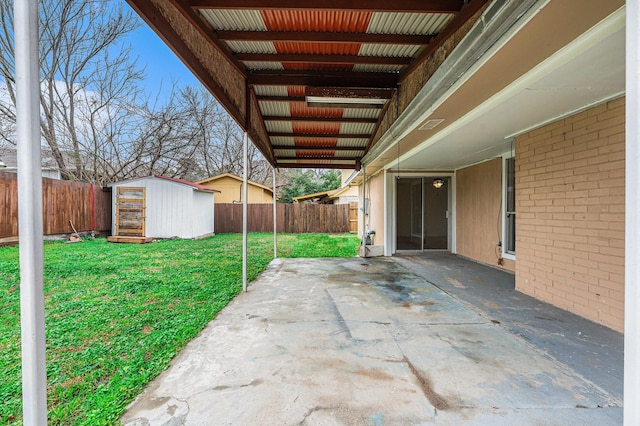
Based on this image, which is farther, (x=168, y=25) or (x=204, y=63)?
(x=204, y=63)

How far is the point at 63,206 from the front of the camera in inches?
389

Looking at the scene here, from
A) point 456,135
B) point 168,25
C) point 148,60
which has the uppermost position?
point 148,60

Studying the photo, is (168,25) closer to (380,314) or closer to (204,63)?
(204,63)

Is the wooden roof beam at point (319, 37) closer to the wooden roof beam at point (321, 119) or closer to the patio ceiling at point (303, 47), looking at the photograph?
the patio ceiling at point (303, 47)

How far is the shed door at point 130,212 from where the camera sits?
11.1 meters

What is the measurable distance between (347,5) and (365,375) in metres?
2.91

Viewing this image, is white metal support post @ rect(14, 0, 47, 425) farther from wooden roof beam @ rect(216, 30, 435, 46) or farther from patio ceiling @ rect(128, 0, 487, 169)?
wooden roof beam @ rect(216, 30, 435, 46)

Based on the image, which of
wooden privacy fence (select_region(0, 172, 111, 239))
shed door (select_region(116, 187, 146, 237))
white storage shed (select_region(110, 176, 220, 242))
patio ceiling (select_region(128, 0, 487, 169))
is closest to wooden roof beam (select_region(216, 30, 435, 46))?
patio ceiling (select_region(128, 0, 487, 169))

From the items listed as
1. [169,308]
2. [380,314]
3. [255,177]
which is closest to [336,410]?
[380,314]

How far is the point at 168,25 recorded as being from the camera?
7.30 ft

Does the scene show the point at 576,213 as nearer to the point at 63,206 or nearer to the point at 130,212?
the point at 130,212

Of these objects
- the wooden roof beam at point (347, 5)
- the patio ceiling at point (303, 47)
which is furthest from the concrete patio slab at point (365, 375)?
the wooden roof beam at point (347, 5)

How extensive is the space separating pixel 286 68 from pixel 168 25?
1861mm
